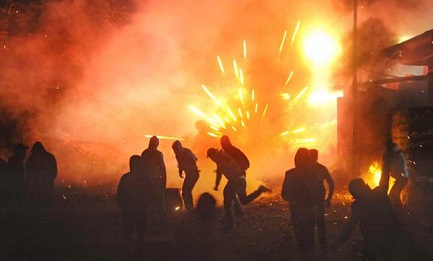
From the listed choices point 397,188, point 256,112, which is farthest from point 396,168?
point 256,112

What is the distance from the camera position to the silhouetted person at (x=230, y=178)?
8.76 metres

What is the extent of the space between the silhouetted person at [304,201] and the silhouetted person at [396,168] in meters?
2.88

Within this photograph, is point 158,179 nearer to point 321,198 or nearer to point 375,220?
point 321,198

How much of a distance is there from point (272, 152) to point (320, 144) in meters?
1.89

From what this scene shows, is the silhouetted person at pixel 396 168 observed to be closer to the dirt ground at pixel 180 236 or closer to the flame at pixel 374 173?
the dirt ground at pixel 180 236

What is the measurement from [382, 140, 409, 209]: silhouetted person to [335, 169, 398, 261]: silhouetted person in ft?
11.3

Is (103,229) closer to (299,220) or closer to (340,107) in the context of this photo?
(299,220)

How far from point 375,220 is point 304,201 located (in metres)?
1.19

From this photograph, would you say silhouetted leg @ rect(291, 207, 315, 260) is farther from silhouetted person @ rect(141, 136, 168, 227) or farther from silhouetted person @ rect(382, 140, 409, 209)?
silhouetted person @ rect(382, 140, 409, 209)

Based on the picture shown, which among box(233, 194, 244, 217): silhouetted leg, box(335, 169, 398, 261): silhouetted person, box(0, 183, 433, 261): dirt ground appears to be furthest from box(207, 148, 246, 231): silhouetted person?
box(335, 169, 398, 261): silhouetted person

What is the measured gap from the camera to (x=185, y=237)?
8180 mm

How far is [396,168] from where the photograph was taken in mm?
8898

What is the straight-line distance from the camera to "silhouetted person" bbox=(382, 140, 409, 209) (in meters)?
8.88

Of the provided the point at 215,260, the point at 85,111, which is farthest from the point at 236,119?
the point at 215,260
